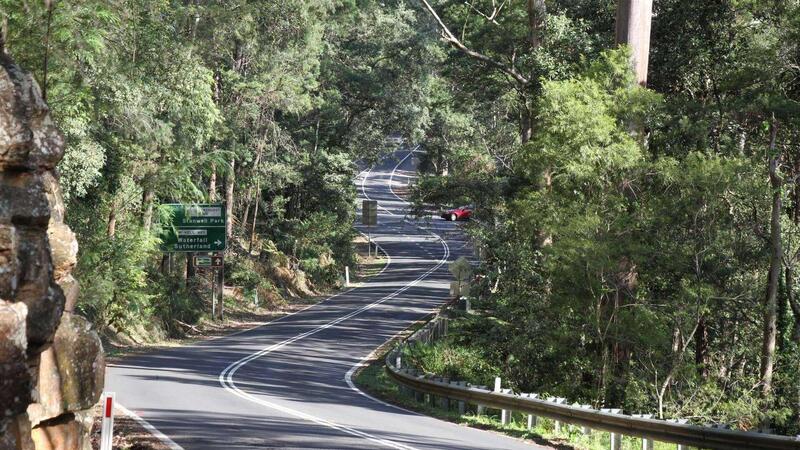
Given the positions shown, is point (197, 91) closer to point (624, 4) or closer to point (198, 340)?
point (198, 340)

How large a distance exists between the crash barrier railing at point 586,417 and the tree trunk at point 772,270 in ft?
22.6

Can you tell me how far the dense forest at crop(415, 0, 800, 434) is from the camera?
23.8 m

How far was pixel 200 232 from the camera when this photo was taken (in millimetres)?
44375

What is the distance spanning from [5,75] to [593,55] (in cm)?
2235

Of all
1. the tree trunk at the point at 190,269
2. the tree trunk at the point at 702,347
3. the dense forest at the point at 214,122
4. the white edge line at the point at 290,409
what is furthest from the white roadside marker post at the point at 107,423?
the tree trunk at the point at 190,269

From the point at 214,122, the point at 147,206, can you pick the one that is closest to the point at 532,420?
the point at 147,206

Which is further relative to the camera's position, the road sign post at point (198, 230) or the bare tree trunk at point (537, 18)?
the road sign post at point (198, 230)

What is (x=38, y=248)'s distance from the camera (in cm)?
910

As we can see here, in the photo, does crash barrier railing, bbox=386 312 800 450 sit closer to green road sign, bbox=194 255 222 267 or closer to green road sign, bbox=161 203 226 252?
green road sign, bbox=161 203 226 252

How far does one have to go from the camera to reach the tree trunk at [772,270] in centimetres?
2452

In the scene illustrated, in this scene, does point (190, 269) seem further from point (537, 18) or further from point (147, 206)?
point (537, 18)

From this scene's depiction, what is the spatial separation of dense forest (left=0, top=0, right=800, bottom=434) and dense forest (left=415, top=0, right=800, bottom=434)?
0.07m

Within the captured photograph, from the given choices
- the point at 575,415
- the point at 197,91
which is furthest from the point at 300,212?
the point at 575,415

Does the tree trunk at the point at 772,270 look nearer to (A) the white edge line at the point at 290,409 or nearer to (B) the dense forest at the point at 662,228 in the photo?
(B) the dense forest at the point at 662,228
